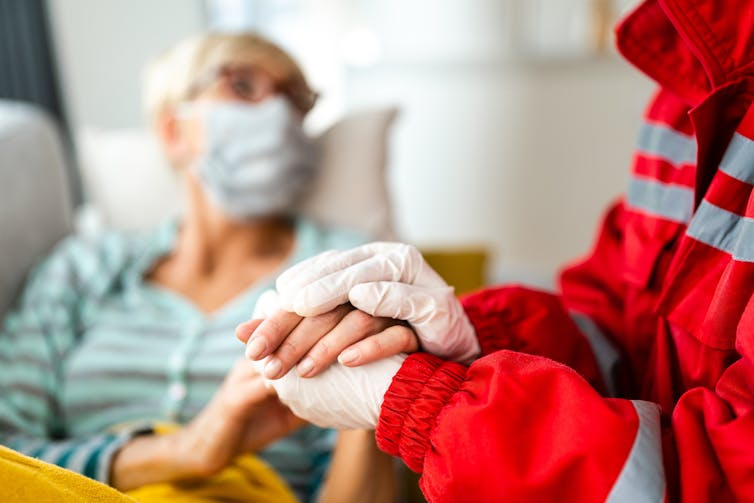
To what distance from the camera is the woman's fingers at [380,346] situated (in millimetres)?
690

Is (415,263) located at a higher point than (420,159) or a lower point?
higher

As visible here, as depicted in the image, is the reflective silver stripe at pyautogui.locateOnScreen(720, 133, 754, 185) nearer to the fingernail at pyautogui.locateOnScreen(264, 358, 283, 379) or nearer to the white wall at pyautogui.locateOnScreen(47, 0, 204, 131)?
the fingernail at pyautogui.locateOnScreen(264, 358, 283, 379)

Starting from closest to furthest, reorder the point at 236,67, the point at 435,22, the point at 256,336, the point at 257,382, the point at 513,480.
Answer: the point at 513,480, the point at 256,336, the point at 257,382, the point at 236,67, the point at 435,22

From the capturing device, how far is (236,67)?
1.48 meters

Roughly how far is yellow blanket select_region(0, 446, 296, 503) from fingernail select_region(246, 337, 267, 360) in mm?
183

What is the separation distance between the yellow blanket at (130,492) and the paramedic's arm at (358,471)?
0.32 feet

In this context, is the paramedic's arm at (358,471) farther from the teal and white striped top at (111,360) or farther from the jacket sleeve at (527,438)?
the jacket sleeve at (527,438)

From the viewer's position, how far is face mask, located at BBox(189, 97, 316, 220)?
56.6 inches

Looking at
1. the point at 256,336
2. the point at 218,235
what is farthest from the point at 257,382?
the point at 218,235

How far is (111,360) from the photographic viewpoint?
52.1 inches

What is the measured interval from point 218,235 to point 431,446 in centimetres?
100

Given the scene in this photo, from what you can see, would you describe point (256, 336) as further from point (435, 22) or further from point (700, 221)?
point (435, 22)

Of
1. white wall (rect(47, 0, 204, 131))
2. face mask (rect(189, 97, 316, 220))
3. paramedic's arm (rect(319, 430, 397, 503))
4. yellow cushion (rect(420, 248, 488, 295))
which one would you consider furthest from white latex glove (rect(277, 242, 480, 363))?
white wall (rect(47, 0, 204, 131))

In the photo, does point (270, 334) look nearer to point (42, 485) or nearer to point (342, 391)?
point (342, 391)
